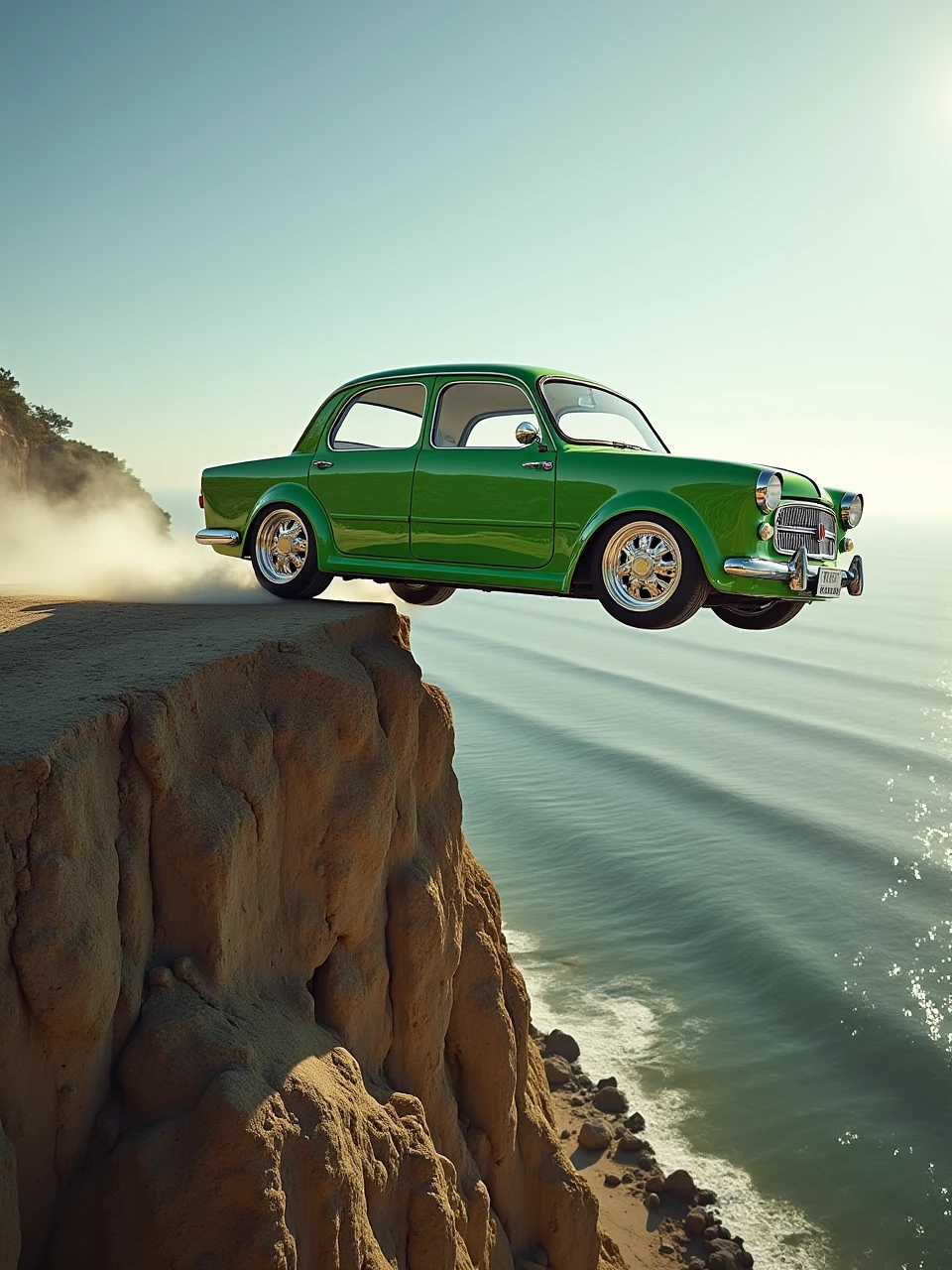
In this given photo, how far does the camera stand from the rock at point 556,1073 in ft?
57.7

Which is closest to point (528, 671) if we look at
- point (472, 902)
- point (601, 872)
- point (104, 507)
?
point (104, 507)

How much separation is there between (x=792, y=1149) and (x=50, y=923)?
51.4ft

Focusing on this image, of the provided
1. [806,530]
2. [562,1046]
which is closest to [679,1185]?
[562,1046]

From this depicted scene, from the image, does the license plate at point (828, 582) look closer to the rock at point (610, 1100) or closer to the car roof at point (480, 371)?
the car roof at point (480, 371)

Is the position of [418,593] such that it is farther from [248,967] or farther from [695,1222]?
[695,1222]

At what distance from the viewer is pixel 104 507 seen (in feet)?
150

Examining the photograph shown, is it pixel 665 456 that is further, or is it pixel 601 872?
pixel 601 872

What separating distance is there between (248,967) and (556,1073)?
12888 mm

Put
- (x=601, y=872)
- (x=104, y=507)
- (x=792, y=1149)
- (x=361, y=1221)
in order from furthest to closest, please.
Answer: (x=104, y=507)
(x=601, y=872)
(x=792, y=1149)
(x=361, y=1221)

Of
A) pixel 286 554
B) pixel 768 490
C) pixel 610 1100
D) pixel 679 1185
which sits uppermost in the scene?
pixel 768 490

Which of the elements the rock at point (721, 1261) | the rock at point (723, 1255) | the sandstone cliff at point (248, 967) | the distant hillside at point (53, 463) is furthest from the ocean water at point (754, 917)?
the distant hillside at point (53, 463)

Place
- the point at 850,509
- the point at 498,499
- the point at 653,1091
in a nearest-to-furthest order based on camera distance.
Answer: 1. the point at 498,499
2. the point at 850,509
3. the point at 653,1091

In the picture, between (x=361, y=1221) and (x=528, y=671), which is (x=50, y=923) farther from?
(x=528, y=671)

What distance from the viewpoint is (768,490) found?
7.82 meters
